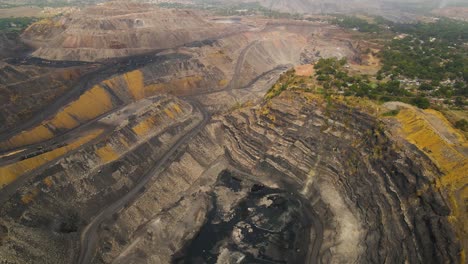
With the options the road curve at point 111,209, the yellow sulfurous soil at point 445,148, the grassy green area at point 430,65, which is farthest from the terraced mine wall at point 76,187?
the grassy green area at point 430,65

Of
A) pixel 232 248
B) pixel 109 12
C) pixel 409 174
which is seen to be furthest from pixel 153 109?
pixel 109 12

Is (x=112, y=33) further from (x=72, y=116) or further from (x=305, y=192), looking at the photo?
(x=305, y=192)

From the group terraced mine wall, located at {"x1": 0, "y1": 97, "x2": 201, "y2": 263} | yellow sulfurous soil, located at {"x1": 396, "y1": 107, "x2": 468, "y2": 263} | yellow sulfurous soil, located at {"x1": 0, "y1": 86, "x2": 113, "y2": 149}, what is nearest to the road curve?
terraced mine wall, located at {"x1": 0, "y1": 97, "x2": 201, "y2": 263}

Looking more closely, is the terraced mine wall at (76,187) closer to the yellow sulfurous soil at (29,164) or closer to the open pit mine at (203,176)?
the open pit mine at (203,176)

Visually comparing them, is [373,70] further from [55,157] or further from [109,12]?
[109,12]

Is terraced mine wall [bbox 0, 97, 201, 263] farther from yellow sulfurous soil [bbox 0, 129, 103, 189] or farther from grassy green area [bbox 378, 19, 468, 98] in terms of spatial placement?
grassy green area [bbox 378, 19, 468, 98]
